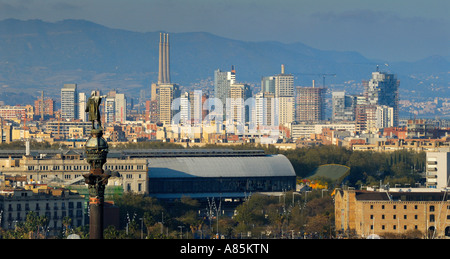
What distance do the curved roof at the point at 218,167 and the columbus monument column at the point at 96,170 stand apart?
77.7 metres

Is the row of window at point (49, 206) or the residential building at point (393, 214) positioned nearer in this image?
the residential building at point (393, 214)

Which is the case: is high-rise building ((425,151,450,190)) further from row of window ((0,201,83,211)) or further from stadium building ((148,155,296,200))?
row of window ((0,201,83,211))

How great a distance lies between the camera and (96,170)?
61.1 feet

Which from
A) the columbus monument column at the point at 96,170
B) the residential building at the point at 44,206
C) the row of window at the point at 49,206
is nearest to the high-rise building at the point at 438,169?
the residential building at the point at 44,206

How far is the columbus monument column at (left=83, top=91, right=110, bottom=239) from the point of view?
18.3 metres

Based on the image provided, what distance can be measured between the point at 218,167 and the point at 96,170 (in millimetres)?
82912

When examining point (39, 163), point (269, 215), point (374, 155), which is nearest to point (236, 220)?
point (269, 215)

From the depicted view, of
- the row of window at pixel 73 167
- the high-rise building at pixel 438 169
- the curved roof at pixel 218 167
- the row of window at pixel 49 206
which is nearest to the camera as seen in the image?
the row of window at pixel 49 206

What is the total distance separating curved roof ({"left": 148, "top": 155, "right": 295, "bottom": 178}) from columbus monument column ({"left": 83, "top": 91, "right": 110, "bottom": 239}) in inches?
3060

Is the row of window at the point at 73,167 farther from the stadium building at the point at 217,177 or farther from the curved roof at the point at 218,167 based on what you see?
the curved roof at the point at 218,167

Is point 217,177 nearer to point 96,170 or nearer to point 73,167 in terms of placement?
point 73,167

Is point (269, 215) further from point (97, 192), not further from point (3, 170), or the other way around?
point (97, 192)

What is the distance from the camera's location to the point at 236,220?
71.9 metres

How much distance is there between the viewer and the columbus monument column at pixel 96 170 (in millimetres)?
18266
